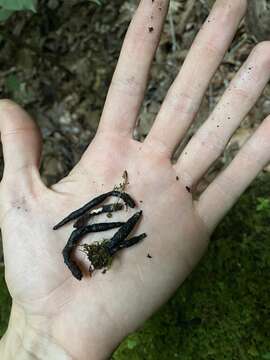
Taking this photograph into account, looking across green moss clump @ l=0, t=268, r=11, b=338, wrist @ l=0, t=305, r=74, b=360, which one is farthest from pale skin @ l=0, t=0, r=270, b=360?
green moss clump @ l=0, t=268, r=11, b=338

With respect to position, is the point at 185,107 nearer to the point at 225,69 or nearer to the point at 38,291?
the point at 38,291

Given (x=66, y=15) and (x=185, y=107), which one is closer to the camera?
(x=185, y=107)

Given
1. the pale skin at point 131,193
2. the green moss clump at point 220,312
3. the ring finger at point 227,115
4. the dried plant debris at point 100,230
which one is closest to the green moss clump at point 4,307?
the pale skin at point 131,193

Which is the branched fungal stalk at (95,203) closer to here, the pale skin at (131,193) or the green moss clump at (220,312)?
the pale skin at (131,193)

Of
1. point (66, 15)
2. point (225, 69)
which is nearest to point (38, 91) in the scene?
point (66, 15)

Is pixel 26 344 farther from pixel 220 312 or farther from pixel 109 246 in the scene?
pixel 220 312

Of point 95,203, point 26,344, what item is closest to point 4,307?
point 26,344
